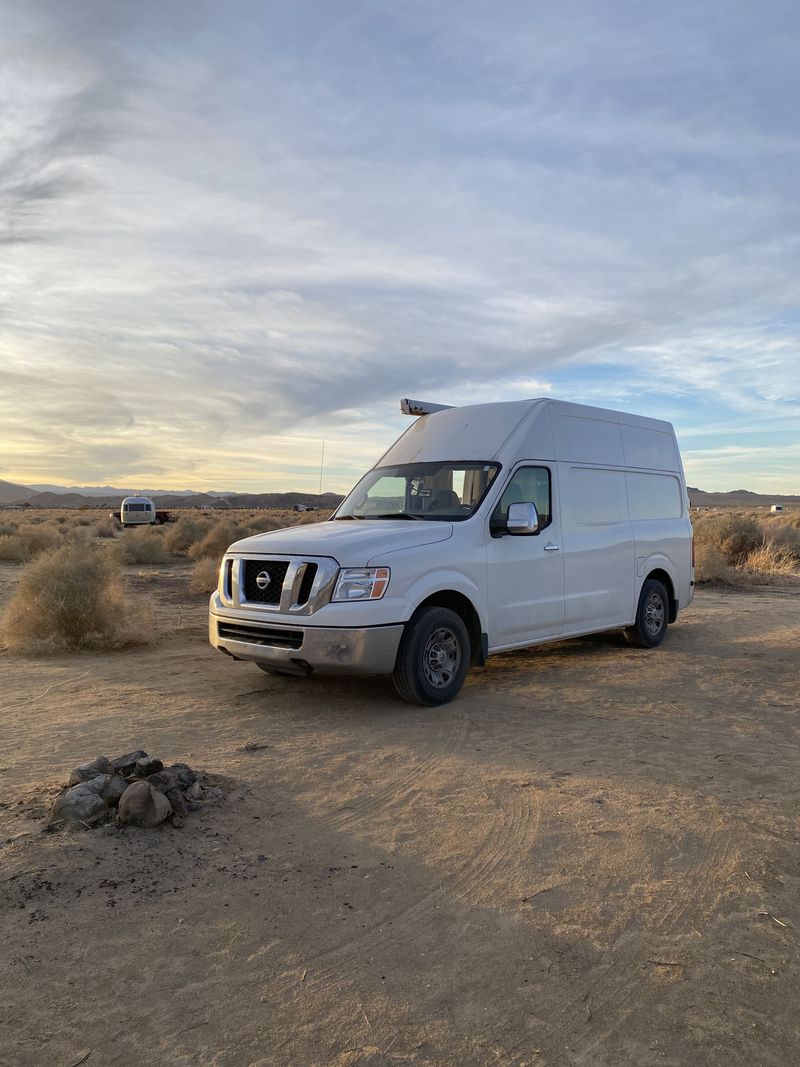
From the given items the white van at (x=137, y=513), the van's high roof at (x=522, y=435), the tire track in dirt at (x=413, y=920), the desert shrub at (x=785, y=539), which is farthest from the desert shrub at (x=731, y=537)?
the white van at (x=137, y=513)

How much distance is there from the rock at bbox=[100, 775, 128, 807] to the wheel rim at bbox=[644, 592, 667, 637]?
6918 millimetres

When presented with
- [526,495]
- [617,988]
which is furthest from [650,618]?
[617,988]

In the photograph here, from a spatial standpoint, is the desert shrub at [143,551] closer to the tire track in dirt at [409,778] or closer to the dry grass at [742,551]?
the dry grass at [742,551]

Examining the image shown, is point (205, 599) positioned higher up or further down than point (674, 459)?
further down

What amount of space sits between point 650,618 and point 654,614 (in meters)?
0.10

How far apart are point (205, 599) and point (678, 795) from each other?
38.5 feet

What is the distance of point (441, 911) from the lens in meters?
3.46

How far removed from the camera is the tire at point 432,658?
661 cm

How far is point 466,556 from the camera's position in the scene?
7.14m

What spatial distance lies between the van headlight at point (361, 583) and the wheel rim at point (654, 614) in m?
4.46

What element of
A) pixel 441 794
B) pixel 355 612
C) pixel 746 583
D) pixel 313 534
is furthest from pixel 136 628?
pixel 746 583

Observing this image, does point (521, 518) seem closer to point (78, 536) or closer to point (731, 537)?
point (78, 536)

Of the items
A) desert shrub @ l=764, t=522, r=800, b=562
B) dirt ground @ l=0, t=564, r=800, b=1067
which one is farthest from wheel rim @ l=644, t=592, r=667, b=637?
desert shrub @ l=764, t=522, r=800, b=562

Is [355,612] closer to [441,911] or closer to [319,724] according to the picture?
[319,724]
